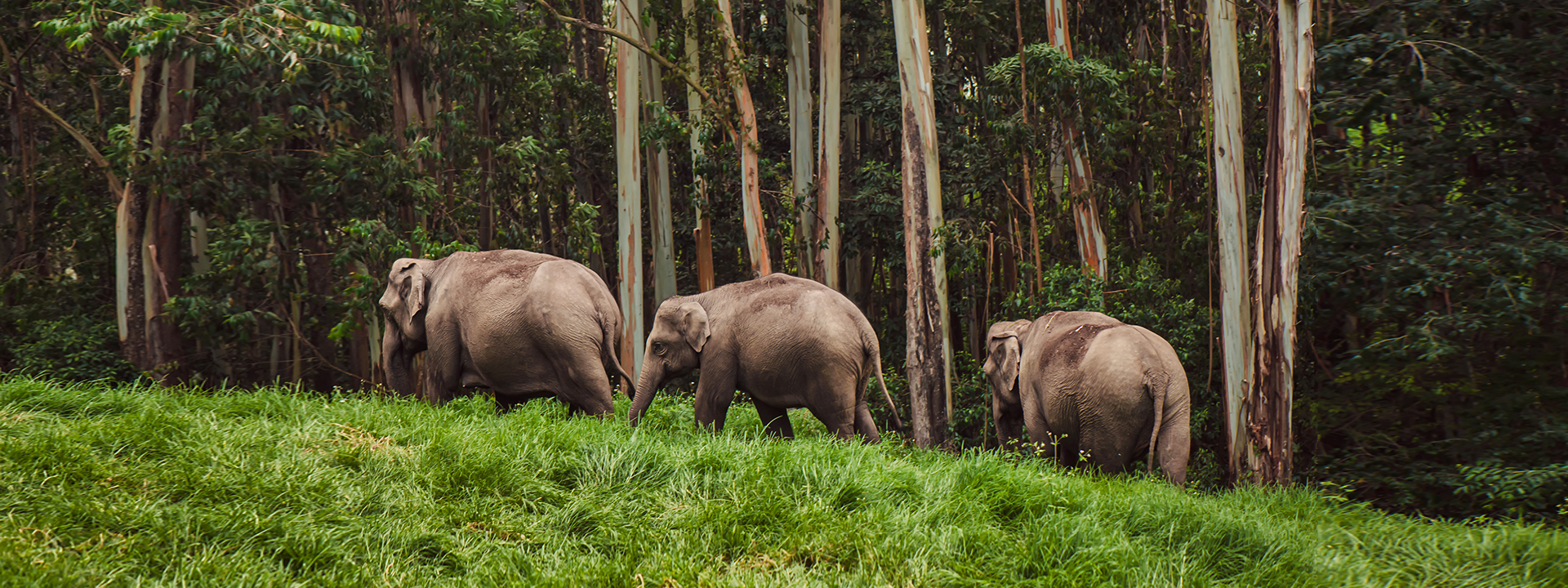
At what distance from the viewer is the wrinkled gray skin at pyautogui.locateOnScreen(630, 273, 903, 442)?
675 centimetres

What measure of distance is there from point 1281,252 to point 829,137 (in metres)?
6.02

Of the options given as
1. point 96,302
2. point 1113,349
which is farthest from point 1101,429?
point 96,302

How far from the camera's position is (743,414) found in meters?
8.85

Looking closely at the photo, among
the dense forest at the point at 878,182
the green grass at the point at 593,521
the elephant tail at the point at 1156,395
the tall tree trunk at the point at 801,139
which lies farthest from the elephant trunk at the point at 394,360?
the tall tree trunk at the point at 801,139

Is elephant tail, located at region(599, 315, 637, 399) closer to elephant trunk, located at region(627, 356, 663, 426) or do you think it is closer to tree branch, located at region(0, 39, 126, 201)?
elephant trunk, located at region(627, 356, 663, 426)

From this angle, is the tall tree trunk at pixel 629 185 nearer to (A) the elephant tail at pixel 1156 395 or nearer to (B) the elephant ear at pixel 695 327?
(B) the elephant ear at pixel 695 327

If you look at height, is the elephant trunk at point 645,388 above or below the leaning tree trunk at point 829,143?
below

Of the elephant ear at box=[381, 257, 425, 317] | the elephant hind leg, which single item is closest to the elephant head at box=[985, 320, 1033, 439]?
the elephant hind leg

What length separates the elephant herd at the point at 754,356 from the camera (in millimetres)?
6652

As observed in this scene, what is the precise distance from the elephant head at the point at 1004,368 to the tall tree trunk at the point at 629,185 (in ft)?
19.4

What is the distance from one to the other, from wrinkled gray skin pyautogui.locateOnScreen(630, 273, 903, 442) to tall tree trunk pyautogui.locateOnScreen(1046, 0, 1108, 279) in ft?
16.2

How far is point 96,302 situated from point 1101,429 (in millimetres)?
13826

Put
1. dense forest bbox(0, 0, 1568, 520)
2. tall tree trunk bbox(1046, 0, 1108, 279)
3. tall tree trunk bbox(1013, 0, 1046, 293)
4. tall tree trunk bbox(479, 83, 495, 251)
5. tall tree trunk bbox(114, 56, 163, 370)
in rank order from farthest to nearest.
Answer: tall tree trunk bbox(479, 83, 495, 251) < tall tree trunk bbox(1046, 0, 1108, 279) < tall tree trunk bbox(1013, 0, 1046, 293) < tall tree trunk bbox(114, 56, 163, 370) < dense forest bbox(0, 0, 1568, 520)

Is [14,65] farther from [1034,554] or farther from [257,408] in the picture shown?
[1034,554]
